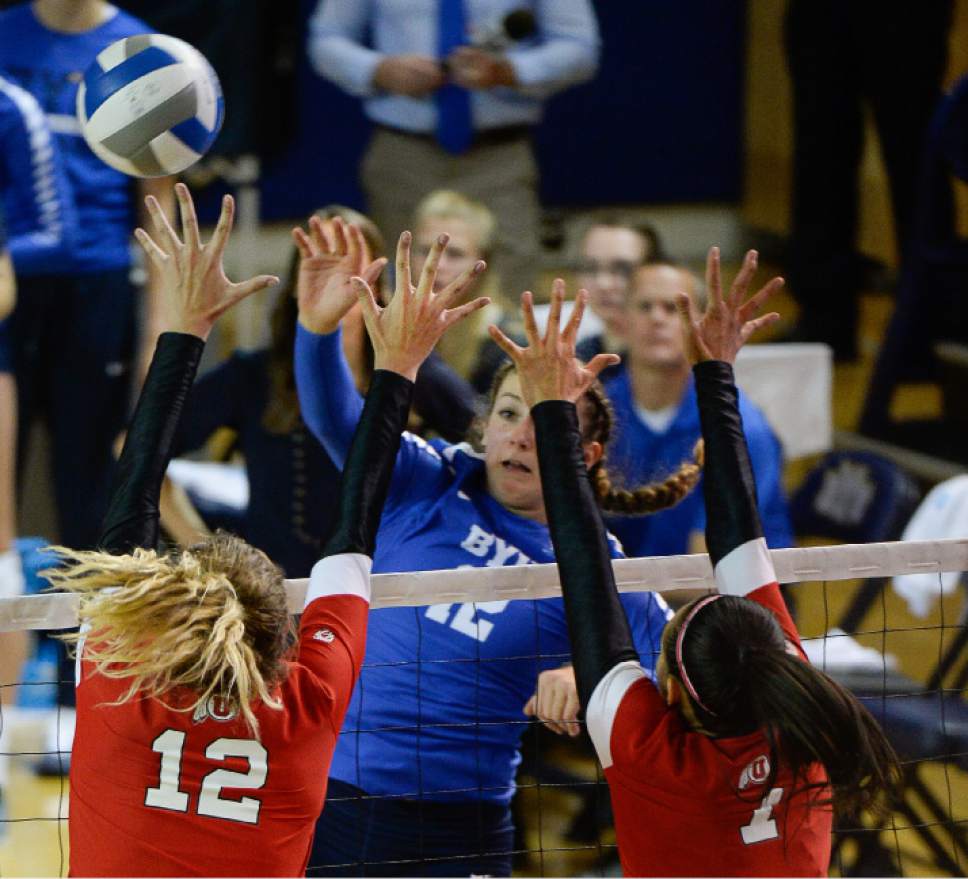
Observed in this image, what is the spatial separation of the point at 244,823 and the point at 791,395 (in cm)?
408

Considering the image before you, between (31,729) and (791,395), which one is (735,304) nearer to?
(31,729)

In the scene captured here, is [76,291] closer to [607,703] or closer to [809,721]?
[607,703]

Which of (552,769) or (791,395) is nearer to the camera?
(552,769)

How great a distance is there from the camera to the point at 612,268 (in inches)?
202

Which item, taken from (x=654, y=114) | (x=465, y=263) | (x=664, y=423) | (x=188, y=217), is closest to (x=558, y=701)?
(x=188, y=217)

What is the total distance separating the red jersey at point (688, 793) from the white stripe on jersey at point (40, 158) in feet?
10.4

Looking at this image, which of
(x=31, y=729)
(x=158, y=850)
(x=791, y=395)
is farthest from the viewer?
(x=791, y=395)

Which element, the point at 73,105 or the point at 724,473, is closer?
the point at 724,473

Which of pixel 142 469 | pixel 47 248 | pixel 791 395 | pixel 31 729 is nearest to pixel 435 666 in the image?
pixel 142 469

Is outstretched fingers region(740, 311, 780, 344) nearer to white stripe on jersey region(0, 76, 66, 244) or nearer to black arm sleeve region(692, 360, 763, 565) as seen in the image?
black arm sleeve region(692, 360, 763, 565)

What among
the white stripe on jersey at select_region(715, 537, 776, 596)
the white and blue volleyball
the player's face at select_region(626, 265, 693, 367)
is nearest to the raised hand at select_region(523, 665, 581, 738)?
the white stripe on jersey at select_region(715, 537, 776, 596)

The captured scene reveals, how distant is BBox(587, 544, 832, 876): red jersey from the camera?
2092 mm

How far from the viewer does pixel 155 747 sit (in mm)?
2100

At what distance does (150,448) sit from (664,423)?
90.5 inches
